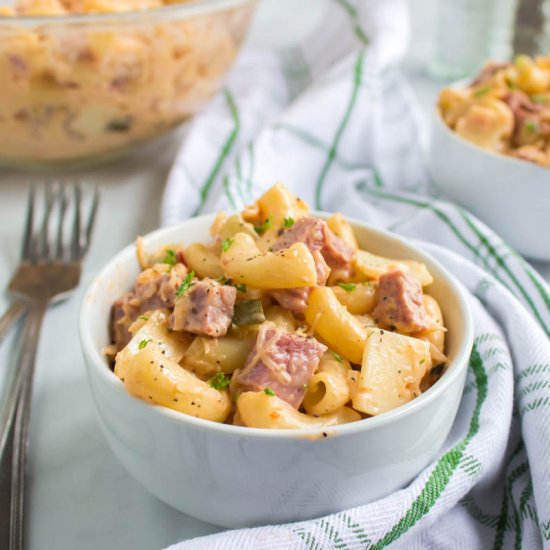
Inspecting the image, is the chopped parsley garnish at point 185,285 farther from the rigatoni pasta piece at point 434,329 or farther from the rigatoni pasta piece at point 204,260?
the rigatoni pasta piece at point 434,329

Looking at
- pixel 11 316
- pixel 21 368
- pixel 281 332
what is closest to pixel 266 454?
pixel 281 332

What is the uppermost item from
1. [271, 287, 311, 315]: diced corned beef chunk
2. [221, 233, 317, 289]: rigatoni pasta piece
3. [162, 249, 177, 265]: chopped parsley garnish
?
[221, 233, 317, 289]: rigatoni pasta piece

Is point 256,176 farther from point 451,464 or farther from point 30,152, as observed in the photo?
point 451,464

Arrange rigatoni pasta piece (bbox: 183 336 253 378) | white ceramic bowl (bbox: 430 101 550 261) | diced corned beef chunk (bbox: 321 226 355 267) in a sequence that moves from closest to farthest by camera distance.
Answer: rigatoni pasta piece (bbox: 183 336 253 378), diced corned beef chunk (bbox: 321 226 355 267), white ceramic bowl (bbox: 430 101 550 261)

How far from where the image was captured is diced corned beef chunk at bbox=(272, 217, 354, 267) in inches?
39.5

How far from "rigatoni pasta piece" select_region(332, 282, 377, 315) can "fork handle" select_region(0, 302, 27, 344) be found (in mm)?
594

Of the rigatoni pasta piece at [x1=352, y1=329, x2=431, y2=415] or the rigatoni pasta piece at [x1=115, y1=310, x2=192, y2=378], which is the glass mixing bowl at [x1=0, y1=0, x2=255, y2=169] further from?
the rigatoni pasta piece at [x1=352, y1=329, x2=431, y2=415]

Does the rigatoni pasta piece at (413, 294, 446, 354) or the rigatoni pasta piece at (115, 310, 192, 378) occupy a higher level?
the rigatoni pasta piece at (413, 294, 446, 354)

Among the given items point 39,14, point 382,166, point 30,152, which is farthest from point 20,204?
point 382,166

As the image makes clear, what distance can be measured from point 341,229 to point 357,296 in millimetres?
131

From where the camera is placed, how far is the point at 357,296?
101 cm

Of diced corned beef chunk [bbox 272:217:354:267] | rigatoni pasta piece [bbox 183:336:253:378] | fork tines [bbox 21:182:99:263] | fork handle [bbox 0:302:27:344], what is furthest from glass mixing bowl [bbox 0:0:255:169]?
rigatoni pasta piece [bbox 183:336:253:378]

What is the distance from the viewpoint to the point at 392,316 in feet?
3.19

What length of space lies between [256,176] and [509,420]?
81 centimetres
